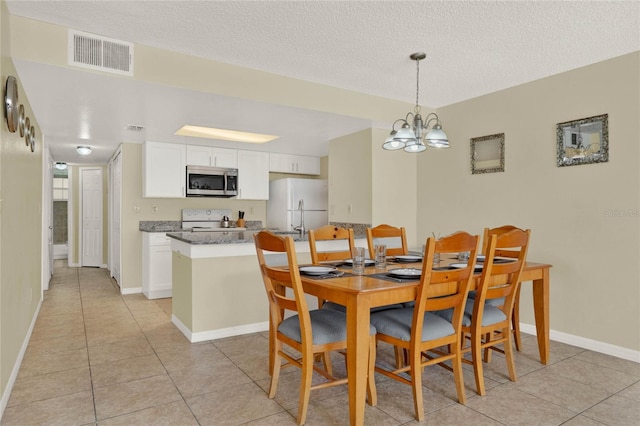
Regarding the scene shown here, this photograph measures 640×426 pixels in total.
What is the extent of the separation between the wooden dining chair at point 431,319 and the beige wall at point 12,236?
2069 mm

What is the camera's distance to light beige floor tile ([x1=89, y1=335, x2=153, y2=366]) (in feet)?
9.81

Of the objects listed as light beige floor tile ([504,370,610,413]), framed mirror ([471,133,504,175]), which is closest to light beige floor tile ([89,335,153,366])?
light beige floor tile ([504,370,610,413])

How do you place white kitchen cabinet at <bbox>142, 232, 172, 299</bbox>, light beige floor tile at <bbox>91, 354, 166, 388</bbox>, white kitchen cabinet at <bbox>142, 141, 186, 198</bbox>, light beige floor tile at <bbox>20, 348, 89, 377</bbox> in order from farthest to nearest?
white kitchen cabinet at <bbox>142, 141, 186, 198</bbox> < white kitchen cabinet at <bbox>142, 232, 172, 299</bbox> < light beige floor tile at <bbox>20, 348, 89, 377</bbox> < light beige floor tile at <bbox>91, 354, 166, 388</bbox>

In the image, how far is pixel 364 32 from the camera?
8.91 ft

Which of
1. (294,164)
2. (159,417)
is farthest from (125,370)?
(294,164)

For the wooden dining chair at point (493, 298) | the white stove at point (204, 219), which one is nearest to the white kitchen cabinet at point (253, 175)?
the white stove at point (204, 219)

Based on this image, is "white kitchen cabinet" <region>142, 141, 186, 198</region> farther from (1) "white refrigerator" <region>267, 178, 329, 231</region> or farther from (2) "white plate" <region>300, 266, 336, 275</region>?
(2) "white plate" <region>300, 266, 336, 275</region>

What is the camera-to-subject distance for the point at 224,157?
19.5ft

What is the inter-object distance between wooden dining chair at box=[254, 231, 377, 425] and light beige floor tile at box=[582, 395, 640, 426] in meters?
1.19

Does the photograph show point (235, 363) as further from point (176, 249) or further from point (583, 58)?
point (583, 58)

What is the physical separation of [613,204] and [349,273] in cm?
224

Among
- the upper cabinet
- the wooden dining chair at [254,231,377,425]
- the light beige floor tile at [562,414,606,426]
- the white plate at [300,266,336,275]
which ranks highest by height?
the upper cabinet

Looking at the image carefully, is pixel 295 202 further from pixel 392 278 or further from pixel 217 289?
pixel 392 278

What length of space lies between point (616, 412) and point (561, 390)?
30cm
